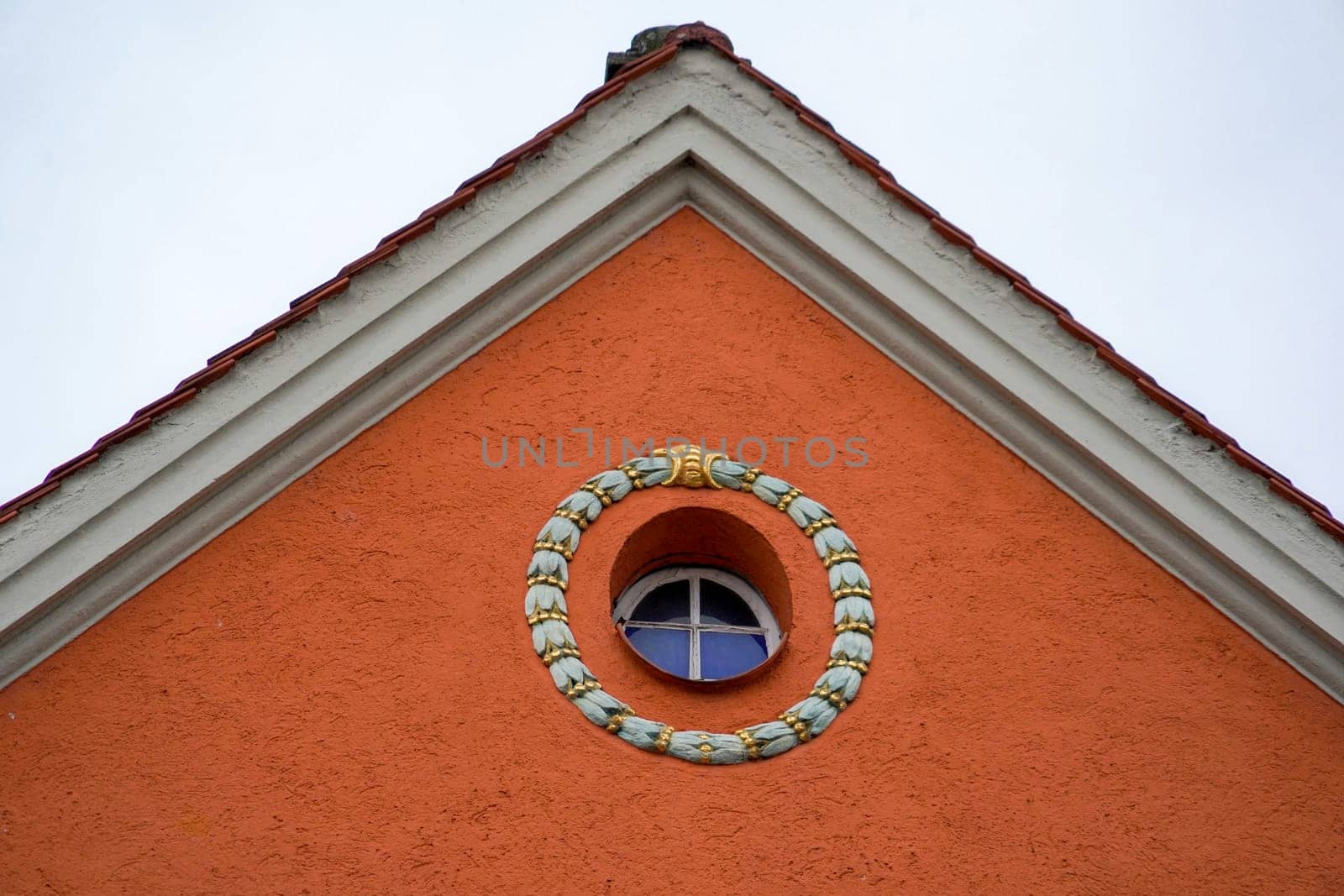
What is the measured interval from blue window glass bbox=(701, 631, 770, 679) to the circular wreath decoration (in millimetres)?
431

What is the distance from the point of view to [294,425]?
21.0ft

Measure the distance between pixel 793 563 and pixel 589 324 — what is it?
1399 mm

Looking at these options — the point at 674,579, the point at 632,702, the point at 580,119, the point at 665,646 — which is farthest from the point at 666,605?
the point at 580,119

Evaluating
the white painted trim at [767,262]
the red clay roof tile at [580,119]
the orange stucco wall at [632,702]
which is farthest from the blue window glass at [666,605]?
the red clay roof tile at [580,119]

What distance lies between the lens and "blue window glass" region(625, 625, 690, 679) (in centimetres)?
638

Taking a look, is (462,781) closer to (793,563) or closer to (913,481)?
(793,563)

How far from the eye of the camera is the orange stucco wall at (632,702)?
220 inches

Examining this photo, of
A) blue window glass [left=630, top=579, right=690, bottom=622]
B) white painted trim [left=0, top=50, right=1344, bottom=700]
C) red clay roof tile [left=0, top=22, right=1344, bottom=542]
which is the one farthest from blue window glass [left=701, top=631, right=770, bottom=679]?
red clay roof tile [left=0, top=22, right=1344, bottom=542]

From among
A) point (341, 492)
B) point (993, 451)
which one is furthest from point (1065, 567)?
point (341, 492)

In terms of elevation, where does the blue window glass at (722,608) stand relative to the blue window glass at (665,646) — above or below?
above

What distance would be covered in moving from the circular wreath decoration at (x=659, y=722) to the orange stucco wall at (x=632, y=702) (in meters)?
0.06

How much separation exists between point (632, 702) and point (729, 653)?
25.2 inches

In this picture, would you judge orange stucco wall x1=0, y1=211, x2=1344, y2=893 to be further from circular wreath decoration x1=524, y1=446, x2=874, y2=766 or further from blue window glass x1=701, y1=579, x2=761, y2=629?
blue window glass x1=701, y1=579, x2=761, y2=629

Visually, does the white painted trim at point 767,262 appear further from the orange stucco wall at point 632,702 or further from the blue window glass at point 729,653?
the blue window glass at point 729,653
